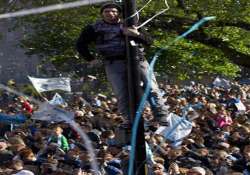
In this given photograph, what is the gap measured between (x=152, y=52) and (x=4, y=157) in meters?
9.18

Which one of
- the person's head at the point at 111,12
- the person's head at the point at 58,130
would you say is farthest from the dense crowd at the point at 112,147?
the person's head at the point at 111,12

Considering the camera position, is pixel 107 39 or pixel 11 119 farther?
pixel 11 119

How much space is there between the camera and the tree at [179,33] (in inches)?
635

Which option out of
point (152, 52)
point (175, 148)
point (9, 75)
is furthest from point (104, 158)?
point (9, 75)

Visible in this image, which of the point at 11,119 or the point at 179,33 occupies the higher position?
the point at 179,33

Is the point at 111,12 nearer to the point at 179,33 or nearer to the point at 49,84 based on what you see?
the point at 49,84

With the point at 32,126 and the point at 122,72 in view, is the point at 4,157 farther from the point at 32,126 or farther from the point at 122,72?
the point at 122,72

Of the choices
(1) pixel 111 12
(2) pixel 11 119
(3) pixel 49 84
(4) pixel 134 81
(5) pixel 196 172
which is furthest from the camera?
(2) pixel 11 119

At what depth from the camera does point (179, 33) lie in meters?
16.0

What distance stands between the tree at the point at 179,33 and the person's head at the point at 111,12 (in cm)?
918

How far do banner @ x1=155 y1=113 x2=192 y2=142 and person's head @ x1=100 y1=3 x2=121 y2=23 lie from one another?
1.18m

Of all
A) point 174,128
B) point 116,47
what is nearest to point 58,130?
point 174,128

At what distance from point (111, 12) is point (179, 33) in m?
10.1

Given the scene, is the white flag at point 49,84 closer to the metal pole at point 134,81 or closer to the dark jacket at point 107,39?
the dark jacket at point 107,39
